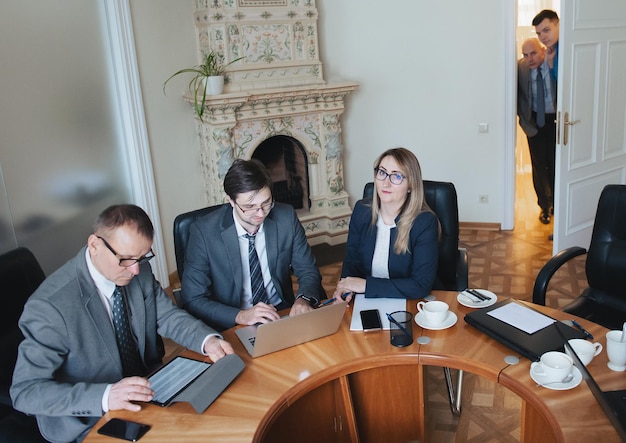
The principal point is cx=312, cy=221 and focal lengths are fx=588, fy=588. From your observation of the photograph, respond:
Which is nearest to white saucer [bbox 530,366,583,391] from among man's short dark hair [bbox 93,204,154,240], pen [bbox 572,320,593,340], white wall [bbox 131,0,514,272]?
pen [bbox 572,320,593,340]

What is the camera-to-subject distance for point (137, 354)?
1991 millimetres

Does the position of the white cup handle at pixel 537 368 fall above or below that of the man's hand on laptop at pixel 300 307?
below

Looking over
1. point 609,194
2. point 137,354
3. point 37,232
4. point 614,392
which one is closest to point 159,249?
point 37,232

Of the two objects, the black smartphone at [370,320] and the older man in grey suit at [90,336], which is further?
the black smartphone at [370,320]

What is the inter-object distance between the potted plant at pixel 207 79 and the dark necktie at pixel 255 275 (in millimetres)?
1868

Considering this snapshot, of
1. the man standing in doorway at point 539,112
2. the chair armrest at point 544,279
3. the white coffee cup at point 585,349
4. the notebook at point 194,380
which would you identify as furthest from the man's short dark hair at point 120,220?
the man standing in doorway at point 539,112

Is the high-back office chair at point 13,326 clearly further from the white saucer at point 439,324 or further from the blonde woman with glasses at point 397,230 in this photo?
the white saucer at point 439,324

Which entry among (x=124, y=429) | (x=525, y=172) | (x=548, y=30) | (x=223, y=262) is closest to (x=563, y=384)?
(x=124, y=429)

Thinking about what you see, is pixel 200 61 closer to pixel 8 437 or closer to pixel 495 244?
pixel 495 244

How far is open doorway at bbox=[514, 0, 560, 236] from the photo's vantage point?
5.20 metres

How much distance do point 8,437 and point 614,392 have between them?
180cm

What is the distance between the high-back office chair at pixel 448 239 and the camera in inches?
103

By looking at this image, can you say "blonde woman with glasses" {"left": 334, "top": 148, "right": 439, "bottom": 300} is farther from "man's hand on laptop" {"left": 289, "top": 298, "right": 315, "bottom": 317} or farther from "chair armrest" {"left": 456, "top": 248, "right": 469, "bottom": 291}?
"chair armrest" {"left": 456, "top": 248, "right": 469, "bottom": 291}

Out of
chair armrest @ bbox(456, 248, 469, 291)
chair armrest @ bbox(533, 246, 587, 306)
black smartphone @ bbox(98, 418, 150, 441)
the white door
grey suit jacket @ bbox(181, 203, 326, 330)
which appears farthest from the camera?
the white door
